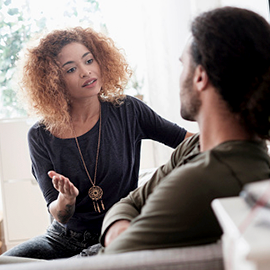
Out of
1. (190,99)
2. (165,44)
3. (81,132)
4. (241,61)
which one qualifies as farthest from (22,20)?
(241,61)

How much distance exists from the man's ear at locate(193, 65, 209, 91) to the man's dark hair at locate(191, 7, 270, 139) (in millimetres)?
23

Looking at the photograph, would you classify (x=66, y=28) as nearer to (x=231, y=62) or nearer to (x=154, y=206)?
(x=231, y=62)

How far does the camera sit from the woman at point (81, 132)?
172 cm

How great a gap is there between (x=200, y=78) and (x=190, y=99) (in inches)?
2.6

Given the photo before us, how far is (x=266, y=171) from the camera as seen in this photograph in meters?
0.89

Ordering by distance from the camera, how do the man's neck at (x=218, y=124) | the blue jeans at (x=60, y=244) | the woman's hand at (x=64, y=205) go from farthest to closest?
1. the blue jeans at (x=60, y=244)
2. the woman's hand at (x=64, y=205)
3. the man's neck at (x=218, y=124)

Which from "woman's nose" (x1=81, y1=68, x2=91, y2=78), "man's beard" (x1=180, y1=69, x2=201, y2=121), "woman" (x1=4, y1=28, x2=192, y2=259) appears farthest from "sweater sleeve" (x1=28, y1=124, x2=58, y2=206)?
Result: "man's beard" (x1=180, y1=69, x2=201, y2=121)

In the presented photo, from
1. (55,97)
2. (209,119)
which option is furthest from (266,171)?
(55,97)

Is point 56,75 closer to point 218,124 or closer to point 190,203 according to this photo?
point 218,124

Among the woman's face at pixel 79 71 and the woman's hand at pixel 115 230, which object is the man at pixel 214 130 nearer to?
the woman's hand at pixel 115 230

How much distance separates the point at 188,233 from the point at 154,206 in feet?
0.29

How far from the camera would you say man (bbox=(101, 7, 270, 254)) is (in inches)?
33.2

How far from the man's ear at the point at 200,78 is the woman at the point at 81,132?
0.81 m

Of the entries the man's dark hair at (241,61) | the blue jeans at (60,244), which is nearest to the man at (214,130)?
the man's dark hair at (241,61)
